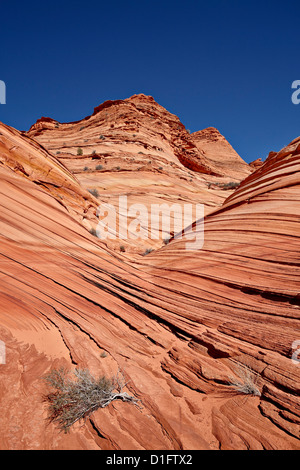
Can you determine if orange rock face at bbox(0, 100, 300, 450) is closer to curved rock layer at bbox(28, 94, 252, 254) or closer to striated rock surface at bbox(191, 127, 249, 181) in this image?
curved rock layer at bbox(28, 94, 252, 254)

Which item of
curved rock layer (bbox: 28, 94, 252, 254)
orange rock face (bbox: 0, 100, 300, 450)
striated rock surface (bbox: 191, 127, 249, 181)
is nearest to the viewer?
orange rock face (bbox: 0, 100, 300, 450)

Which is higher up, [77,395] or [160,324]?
[160,324]

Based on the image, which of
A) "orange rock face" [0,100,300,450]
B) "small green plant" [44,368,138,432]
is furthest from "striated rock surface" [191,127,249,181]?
"small green plant" [44,368,138,432]

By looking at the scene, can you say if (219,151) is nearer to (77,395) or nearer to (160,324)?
(160,324)

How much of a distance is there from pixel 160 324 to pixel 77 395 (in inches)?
79.1

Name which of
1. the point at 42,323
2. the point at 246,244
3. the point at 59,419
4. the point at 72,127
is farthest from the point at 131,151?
the point at 59,419

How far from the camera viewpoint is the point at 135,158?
23.0 m

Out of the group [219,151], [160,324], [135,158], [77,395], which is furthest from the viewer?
[219,151]

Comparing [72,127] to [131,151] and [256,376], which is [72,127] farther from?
[256,376]

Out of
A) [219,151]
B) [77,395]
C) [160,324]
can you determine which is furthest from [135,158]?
[219,151]

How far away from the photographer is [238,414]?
274 cm

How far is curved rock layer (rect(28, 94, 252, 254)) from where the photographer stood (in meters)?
15.8

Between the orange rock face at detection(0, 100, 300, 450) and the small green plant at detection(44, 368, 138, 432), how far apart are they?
0.09 m
